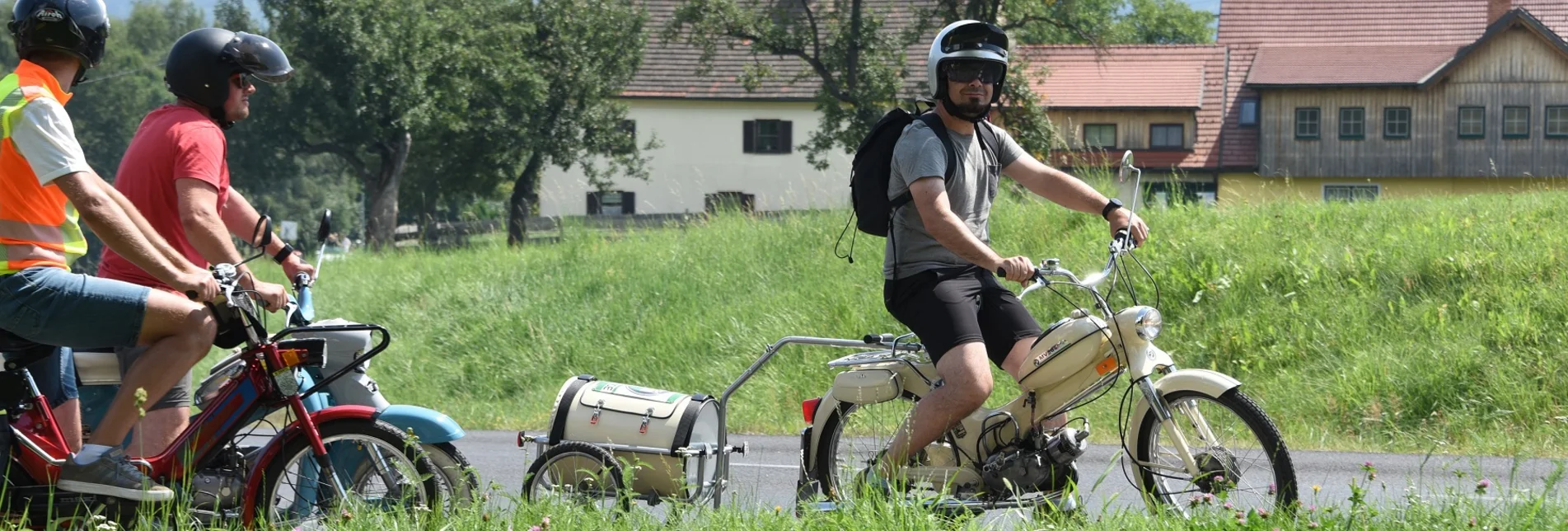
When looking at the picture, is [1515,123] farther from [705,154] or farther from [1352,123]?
[705,154]

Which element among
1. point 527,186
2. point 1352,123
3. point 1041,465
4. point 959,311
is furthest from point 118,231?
point 1352,123

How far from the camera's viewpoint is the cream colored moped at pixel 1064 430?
4.98m

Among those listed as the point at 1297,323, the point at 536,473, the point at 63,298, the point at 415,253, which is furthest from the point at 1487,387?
the point at 415,253

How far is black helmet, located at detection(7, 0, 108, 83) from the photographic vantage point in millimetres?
4910

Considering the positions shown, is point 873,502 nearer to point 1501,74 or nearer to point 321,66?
point 321,66

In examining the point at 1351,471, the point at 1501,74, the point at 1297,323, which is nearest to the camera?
the point at 1351,471

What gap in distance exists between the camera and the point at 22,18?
493 centimetres

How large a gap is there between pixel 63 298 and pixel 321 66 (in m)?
44.3

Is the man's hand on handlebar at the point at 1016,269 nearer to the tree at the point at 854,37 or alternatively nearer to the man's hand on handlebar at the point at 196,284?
the man's hand on handlebar at the point at 196,284

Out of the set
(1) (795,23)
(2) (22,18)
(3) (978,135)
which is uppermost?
(1) (795,23)

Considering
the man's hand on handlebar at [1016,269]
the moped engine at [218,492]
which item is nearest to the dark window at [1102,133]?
the man's hand on handlebar at [1016,269]

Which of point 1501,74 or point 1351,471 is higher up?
point 1501,74

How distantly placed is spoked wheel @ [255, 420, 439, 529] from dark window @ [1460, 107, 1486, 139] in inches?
2124

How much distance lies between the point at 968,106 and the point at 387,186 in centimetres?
4629
